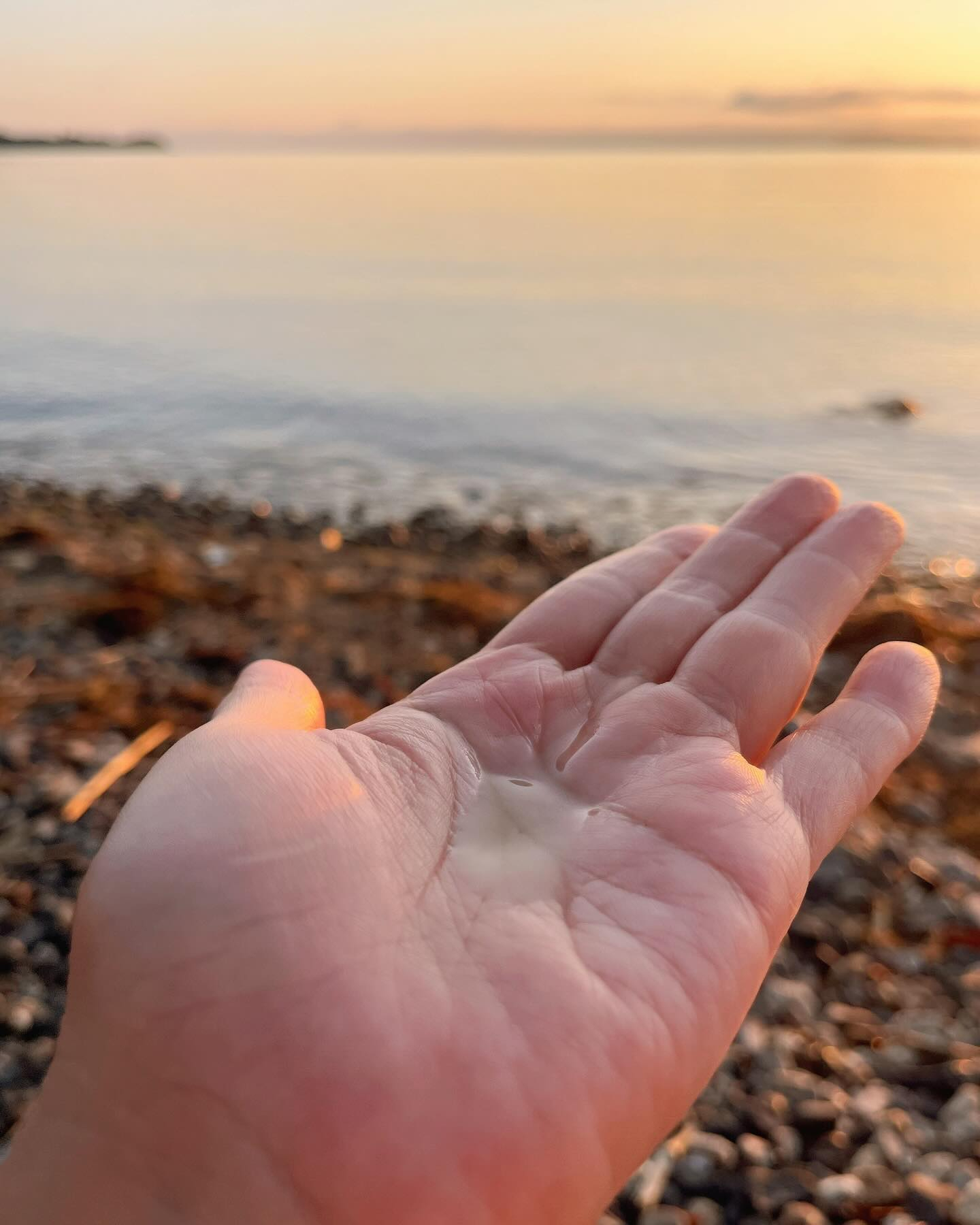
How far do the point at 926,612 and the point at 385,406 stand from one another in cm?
816

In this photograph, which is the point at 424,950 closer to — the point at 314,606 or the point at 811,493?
the point at 811,493

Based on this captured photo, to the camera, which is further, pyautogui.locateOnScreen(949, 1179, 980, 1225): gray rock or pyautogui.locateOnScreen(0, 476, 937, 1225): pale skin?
pyautogui.locateOnScreen(949, 1179, 980, 1225): gray rock

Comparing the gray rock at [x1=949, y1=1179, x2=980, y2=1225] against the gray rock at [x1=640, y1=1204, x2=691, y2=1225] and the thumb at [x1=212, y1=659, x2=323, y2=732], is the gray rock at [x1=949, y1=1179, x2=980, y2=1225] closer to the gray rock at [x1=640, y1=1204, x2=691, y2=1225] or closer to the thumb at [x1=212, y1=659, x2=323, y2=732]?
the gray rock at [x1=640, y1=1204, x2=691, y2=1225]

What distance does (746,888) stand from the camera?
Result: 1.95m

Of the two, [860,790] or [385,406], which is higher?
[860,790]

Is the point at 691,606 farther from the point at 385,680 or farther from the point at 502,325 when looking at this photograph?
the point at 502,325

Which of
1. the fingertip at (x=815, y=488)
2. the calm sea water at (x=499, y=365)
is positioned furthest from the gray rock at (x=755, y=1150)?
the calm sea water at (x=499, y=365)

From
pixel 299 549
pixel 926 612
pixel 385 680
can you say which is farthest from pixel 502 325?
pixel 385 680

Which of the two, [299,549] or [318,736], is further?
[299,549]

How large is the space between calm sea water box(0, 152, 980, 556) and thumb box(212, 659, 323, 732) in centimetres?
619

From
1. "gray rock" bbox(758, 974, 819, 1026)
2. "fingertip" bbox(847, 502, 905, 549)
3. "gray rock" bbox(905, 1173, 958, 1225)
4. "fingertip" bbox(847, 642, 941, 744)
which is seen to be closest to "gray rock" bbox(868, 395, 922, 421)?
"fingertip" bbox(847, 502, 905, 549)

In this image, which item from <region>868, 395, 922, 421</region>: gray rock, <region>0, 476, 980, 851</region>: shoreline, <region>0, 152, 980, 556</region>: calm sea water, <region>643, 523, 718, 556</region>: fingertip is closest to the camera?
<region>643, 523, 718, 556</region>: fingertip

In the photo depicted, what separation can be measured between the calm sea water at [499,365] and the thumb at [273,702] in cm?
619

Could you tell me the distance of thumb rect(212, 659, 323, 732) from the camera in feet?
7.57
